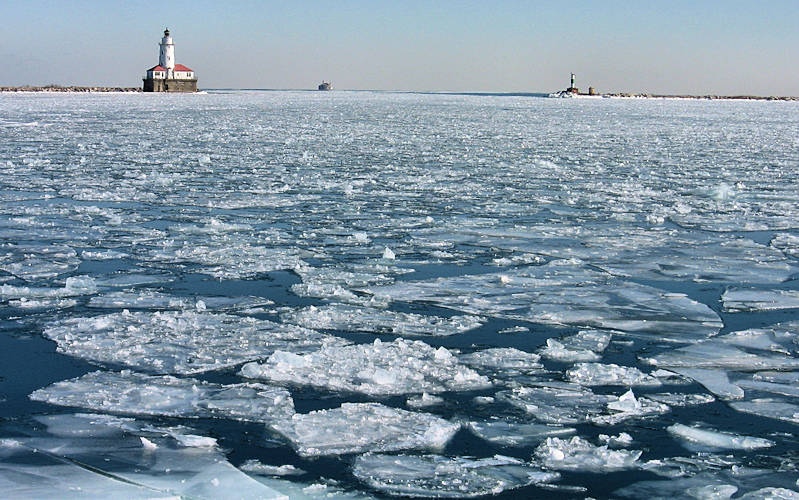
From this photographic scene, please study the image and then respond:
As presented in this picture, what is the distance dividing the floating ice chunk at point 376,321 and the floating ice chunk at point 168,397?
42.3 inches

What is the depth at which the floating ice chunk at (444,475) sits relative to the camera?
2.95m

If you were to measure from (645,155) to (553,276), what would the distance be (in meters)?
11.2

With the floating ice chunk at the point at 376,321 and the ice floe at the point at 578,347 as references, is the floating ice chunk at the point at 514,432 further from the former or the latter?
the floating ice chunk at the point at 376,321

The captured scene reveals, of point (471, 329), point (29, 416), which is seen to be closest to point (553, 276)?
point (471, 329)

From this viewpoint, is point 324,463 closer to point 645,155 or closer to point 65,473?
point 65,473

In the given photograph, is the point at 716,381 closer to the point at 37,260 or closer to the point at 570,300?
the point at 570,300

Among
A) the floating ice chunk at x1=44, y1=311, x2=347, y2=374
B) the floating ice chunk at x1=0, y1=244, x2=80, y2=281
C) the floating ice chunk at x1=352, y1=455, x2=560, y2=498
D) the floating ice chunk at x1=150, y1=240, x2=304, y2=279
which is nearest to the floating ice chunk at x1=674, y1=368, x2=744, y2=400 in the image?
the floating ice chunk at x1=352, y1=455, x2=560, y2=498

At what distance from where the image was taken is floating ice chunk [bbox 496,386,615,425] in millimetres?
3652

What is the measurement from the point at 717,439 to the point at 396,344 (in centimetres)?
171

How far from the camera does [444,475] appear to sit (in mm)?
3068

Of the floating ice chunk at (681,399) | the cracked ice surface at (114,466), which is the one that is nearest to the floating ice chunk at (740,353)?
the floating ice chunk at (681,399)

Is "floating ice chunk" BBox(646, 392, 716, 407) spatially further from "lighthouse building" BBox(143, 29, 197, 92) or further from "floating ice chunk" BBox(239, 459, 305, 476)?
"lighthouse building" BBox(143, 29, 197, 92)

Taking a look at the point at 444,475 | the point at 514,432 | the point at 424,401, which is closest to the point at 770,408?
the point at 514,432

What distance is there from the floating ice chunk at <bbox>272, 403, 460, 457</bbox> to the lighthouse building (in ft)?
276
